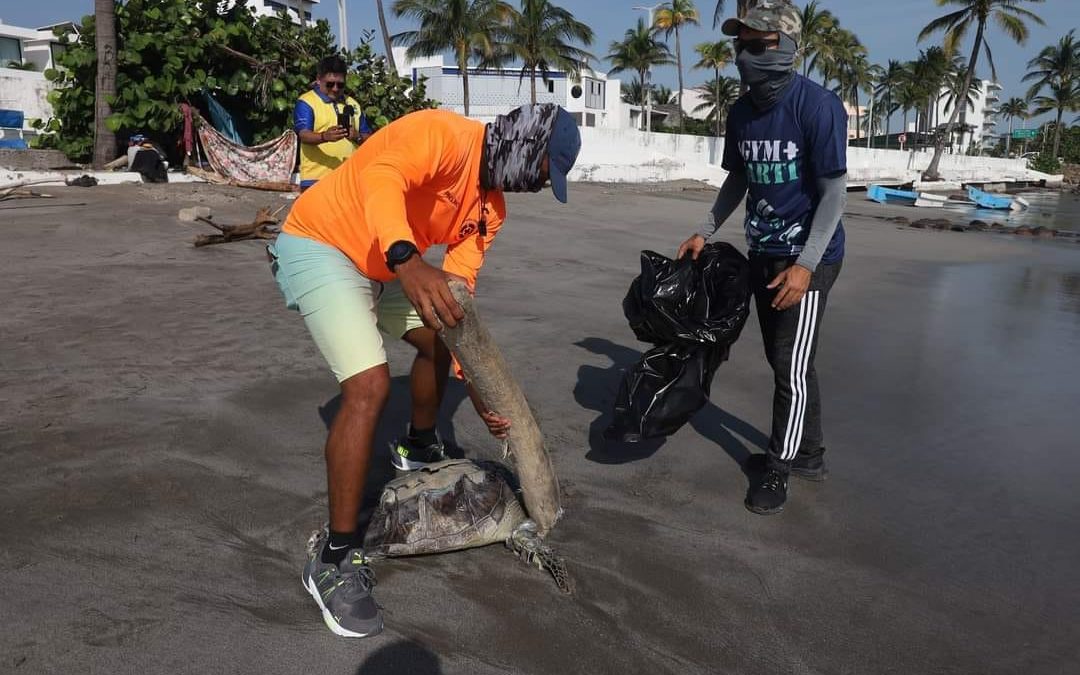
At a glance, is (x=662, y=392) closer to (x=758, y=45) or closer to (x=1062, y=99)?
(x=758, y=45)

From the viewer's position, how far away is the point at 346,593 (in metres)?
2.44

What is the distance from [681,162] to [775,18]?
29726 mm

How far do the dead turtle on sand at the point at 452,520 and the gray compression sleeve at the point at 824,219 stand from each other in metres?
1.57

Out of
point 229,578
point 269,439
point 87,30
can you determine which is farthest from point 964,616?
point 87,30

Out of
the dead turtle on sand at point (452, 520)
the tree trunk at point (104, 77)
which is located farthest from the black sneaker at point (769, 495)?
the tree trunk at point (104, 77)

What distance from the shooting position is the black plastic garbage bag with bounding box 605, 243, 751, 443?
353 cm

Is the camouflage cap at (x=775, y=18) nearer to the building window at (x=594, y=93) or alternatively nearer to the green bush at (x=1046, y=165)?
the building window at (x=594, y=93)

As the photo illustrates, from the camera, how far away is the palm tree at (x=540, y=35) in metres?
44.4

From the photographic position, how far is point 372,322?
2.65 m

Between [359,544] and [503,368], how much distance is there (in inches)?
30.8

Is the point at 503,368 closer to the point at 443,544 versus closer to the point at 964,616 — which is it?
the point at 443,544

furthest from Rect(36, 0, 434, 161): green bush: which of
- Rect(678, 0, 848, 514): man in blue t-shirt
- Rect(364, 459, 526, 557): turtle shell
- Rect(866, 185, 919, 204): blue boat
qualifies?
Rect(866, 185, 919, 204): blue boat

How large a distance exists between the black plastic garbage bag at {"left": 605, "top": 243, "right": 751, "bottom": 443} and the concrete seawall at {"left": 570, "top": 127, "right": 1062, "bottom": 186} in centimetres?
1376

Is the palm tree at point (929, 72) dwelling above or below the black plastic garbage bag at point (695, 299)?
above
